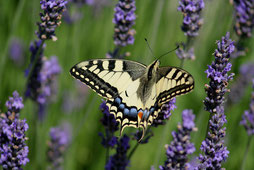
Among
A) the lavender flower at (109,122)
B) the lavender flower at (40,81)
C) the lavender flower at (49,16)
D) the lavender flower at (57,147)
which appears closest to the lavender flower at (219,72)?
the lavender flower at (109,122)

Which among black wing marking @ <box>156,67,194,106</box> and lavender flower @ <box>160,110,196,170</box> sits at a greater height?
black wing marking @ <box>156,67,194,106</box>

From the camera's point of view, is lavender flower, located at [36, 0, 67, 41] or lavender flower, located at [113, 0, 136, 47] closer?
lavender flower, located at [36, 0, 67, 41]

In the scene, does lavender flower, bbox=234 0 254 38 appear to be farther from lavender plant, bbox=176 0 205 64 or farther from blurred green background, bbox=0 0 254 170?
blurred green background, bbox=0 0 254 170

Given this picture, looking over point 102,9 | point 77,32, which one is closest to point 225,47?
point 77,32

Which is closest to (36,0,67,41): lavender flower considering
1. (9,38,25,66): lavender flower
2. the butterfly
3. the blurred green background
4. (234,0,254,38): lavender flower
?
the butterfly

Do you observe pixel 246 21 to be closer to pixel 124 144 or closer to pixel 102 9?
pixel 124 144

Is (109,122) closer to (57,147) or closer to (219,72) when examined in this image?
(219,72)
